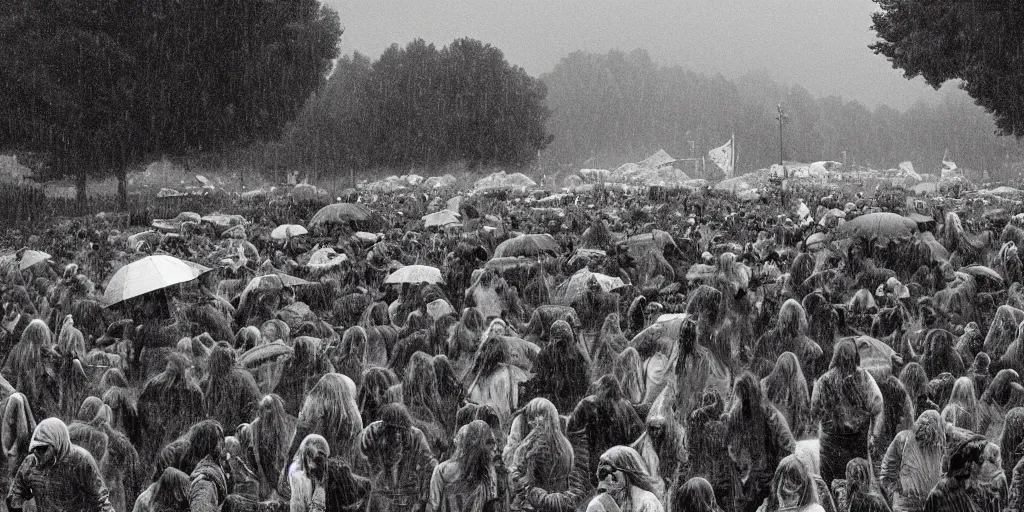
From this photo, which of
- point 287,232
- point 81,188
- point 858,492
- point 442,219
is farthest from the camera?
point 81,188

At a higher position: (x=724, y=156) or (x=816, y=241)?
(x=816, y=241)

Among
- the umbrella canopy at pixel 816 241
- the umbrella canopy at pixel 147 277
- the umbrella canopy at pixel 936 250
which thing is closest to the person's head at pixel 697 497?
the umbrella canopy at pixel 147 277

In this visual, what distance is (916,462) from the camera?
605 centimetres

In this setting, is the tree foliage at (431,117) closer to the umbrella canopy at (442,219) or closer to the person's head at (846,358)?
the umbrella canopy at (442,219)

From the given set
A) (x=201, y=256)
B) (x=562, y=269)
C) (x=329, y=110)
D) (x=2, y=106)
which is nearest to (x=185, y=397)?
(x=562, y=269)

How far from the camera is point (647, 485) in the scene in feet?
17.6

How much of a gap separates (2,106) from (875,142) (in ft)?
301

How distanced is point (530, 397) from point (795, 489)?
2.53m

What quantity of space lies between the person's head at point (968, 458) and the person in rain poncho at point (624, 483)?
138cm

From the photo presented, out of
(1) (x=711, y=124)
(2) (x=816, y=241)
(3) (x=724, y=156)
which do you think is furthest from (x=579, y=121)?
(2) (x=816, y=241)

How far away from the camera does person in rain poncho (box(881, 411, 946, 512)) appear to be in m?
6.05

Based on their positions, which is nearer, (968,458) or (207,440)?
(968,458)

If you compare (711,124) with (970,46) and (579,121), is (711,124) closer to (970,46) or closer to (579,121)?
(579,121)

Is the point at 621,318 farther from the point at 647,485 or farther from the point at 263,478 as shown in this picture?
the point at 647,485
